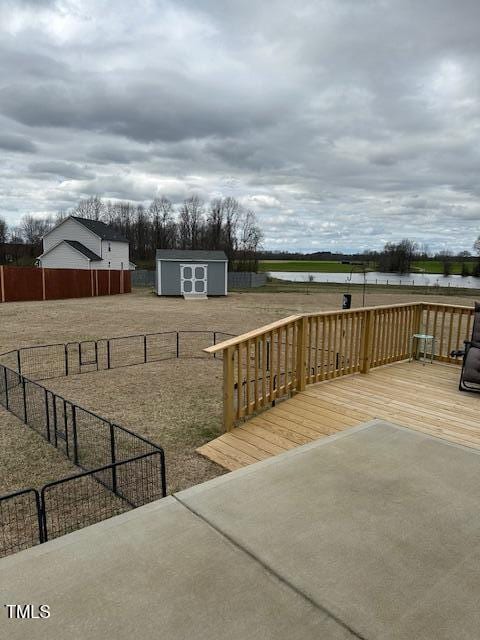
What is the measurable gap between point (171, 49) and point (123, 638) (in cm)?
1196

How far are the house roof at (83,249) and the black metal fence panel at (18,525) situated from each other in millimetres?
29102

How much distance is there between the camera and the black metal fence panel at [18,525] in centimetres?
285

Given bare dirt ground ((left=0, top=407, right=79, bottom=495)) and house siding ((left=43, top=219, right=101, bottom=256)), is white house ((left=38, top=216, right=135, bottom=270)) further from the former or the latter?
bare dirt ground ((left=0, top=407, right=79, bottom=495))

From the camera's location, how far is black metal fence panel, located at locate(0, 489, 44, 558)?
2.85 m

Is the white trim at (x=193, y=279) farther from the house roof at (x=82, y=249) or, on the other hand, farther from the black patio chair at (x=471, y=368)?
the black patio chair at (x=471, y=368)

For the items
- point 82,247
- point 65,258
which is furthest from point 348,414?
point 82,247

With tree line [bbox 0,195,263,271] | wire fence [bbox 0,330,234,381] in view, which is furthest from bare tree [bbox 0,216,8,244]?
wire fence [bbox 0,330,234,381]

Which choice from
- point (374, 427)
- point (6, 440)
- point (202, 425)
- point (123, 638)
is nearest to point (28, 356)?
point (6, 440)

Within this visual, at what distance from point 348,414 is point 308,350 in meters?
0.98

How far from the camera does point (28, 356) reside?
361 inches

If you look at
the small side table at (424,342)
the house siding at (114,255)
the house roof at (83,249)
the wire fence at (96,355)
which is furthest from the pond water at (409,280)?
the small side table at (424,342)

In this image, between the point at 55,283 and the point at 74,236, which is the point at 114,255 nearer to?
the point at 74,236

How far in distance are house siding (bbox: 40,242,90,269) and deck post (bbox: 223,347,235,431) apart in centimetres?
2875

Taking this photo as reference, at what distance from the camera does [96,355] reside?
25.6ft
